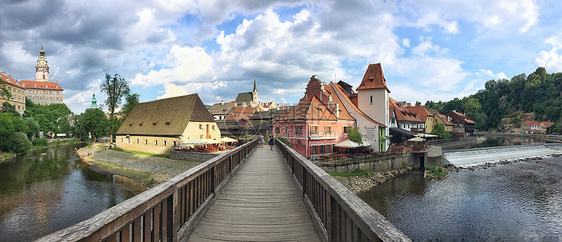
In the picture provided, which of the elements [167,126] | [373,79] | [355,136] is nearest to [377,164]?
[355,136]

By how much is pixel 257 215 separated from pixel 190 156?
22615 millimetres

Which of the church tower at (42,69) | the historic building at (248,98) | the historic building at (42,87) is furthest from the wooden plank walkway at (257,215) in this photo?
the church tower at (42,69)

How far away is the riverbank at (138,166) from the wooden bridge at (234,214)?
18.8 metres

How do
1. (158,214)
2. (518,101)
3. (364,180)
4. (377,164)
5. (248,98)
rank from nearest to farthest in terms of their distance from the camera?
(158,214) → (364,180) → (377,164) → (518,101) → (248,98)

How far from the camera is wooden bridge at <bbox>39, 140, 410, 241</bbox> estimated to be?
1885mm

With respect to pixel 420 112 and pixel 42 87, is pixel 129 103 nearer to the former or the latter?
pixel 420 112

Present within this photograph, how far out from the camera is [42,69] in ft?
381

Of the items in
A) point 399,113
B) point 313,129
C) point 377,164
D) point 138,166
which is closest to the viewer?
point 313,129

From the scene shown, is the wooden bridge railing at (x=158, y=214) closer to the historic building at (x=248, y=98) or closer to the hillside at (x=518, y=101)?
the historic building at (x=248, y=98)

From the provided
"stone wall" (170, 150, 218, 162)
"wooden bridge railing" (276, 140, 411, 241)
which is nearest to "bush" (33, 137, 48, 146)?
"stone wall" (170, 150, 218, 162)

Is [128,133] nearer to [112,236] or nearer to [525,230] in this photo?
[112,236]

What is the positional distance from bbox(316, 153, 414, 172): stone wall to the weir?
6.01 metres

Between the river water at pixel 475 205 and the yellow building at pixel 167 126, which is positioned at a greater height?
the yellow building at pixel 167 126

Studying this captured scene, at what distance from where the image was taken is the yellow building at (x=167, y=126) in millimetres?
29438
